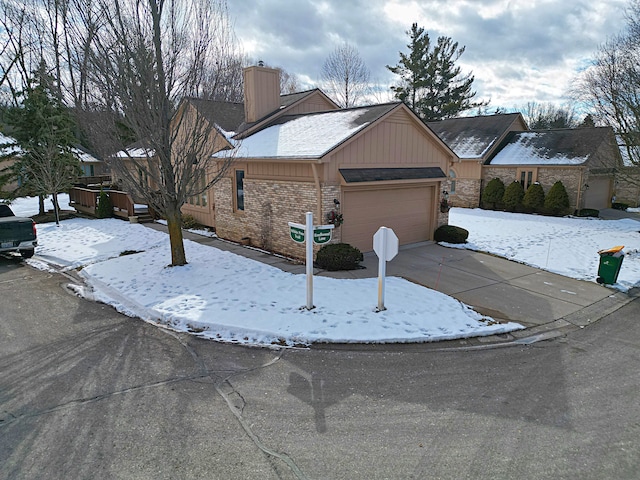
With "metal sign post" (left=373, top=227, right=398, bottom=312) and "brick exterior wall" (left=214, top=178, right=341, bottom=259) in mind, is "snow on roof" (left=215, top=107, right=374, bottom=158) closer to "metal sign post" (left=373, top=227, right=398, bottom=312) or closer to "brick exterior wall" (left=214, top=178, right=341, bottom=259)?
"brick exterior wall" (left=214, top=178, right=341, bottom=259)

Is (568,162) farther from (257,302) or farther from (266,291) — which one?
(257,302)

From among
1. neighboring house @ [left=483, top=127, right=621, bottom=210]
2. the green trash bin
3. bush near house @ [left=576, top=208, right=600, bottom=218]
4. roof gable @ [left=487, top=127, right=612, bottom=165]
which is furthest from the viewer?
roof gable @ [left=487, top=127, right=612, bottom=165]

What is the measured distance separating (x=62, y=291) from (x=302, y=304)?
19.8 feet

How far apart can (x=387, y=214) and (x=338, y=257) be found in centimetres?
324

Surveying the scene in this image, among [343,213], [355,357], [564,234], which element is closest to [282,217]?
[343,213]

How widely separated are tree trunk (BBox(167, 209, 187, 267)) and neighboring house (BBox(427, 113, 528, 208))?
18.1 metres

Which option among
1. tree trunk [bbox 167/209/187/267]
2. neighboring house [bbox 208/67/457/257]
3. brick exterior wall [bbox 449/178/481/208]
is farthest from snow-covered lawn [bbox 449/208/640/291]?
tree trunk [bbox 167/209/187/267]

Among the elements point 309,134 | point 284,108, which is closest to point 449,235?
point 309,134

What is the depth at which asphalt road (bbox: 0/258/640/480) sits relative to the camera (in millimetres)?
4133

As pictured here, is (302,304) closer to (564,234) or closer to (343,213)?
(343,213)

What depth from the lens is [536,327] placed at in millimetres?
7957

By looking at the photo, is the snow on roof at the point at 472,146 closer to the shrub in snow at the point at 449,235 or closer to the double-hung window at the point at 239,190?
the shrub in snow at the point at 449,235

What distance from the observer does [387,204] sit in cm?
1356

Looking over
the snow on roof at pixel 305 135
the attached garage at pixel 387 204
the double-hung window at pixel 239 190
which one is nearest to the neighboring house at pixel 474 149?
the attached garage at pixel 387 204
